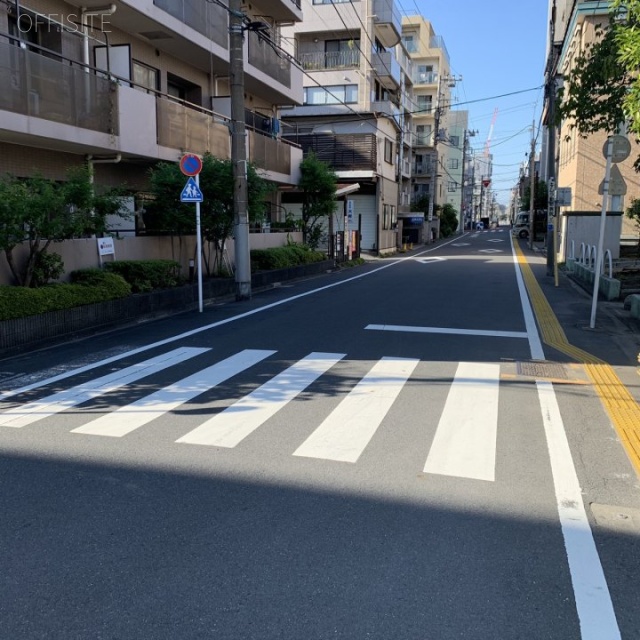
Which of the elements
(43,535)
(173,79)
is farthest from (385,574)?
(173,79)

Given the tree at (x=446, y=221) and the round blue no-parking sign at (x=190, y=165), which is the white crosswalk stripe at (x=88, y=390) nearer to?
the round blue no-parking sign at (x=190, y=165)

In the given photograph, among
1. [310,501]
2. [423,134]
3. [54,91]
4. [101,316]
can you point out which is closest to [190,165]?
[54,91]

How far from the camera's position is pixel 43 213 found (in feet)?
30.5

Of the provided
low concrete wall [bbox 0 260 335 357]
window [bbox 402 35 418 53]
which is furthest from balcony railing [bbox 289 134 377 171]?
window [bbox 402 35 418 53]

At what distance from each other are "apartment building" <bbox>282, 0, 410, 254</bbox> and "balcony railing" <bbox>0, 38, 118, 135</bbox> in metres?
21.8

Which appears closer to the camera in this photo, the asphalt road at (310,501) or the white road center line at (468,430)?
the asphalt road at (310,501)

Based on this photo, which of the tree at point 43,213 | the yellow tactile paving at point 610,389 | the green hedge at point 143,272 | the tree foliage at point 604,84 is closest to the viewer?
the yellow tactile paving at point 610,389

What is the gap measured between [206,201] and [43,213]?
585cm

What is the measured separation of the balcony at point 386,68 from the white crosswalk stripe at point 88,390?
1380 inches

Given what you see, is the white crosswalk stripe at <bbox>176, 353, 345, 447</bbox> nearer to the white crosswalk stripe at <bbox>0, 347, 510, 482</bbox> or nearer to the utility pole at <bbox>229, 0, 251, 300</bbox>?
the white crosswalk stripe at <bbox>0, 347, 510, 482</bbox>

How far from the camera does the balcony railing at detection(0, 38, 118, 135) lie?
11.1 m

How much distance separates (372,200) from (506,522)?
35.2 metres

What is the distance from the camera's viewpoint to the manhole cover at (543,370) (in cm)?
749

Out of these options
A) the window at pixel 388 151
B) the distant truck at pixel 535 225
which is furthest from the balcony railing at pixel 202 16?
the distant truck at pixel 535 225
